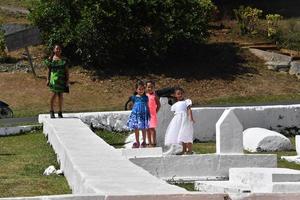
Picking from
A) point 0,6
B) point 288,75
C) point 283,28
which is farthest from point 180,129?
point 0,6

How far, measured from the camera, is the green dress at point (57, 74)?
581 inches

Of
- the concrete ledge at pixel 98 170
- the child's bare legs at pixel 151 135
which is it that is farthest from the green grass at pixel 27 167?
the child's bare legs at pixel 151 135

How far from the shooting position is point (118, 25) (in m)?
29.6

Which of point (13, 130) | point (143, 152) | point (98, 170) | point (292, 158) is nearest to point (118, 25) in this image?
point (13, 130)

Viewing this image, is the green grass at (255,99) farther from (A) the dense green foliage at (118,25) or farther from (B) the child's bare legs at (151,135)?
(B) the child's bare legs at (151,135)

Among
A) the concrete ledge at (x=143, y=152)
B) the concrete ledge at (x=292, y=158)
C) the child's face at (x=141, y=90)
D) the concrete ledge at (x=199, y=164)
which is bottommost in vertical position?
the concrete ledge at (x=292, y=158)

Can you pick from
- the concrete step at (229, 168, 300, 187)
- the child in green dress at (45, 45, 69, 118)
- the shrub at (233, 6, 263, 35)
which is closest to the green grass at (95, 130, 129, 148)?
the child in green dress at (45, 45, 69, 118)

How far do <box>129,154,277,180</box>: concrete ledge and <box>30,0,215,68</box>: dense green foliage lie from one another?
59.7 feet

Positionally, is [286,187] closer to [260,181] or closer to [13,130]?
[260,181]

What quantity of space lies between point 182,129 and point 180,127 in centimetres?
7

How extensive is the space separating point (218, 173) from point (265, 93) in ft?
58.7

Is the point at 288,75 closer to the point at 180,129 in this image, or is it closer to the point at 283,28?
the point at 283,28

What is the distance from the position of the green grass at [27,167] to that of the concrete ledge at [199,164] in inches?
58.5

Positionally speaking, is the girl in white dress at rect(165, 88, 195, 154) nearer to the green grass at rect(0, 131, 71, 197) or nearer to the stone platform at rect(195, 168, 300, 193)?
the green grass at rect(0, 131, 71, 197)
